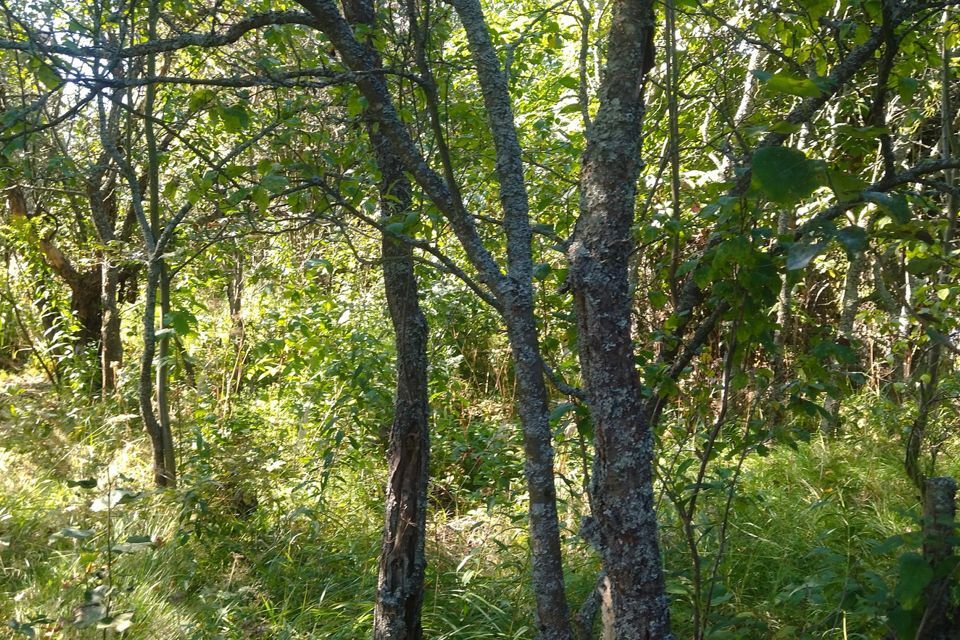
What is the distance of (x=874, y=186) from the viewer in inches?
68.5

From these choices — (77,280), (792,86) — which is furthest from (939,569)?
(77,280)

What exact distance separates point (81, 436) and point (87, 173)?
224cm

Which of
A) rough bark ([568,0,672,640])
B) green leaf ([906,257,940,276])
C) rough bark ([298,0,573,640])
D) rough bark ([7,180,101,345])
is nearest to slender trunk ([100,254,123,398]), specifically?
rough bark ([7,180,101,345])

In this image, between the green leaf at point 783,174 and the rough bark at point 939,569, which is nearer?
the green leaf at point 783,174

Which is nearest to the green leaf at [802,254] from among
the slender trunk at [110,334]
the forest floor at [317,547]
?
the forest floor at [317,547]

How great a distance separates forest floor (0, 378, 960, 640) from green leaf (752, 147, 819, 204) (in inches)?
57.9

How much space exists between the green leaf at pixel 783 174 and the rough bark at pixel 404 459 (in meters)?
2.11

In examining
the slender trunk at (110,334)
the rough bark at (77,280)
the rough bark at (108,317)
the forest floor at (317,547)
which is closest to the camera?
the forest floor at (317,547)

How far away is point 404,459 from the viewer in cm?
333

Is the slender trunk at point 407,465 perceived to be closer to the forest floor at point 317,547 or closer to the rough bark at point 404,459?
the rough bark at point 404,459

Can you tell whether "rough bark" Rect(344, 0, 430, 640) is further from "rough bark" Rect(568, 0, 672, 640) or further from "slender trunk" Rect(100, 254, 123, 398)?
"slender trunk" Rect(100, 254, 123, 398)

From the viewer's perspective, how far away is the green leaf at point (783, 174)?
1217 millimetres

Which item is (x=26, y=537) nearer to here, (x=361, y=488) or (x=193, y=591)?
(x=193, y=591)

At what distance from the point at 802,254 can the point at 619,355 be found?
543 millimetres
